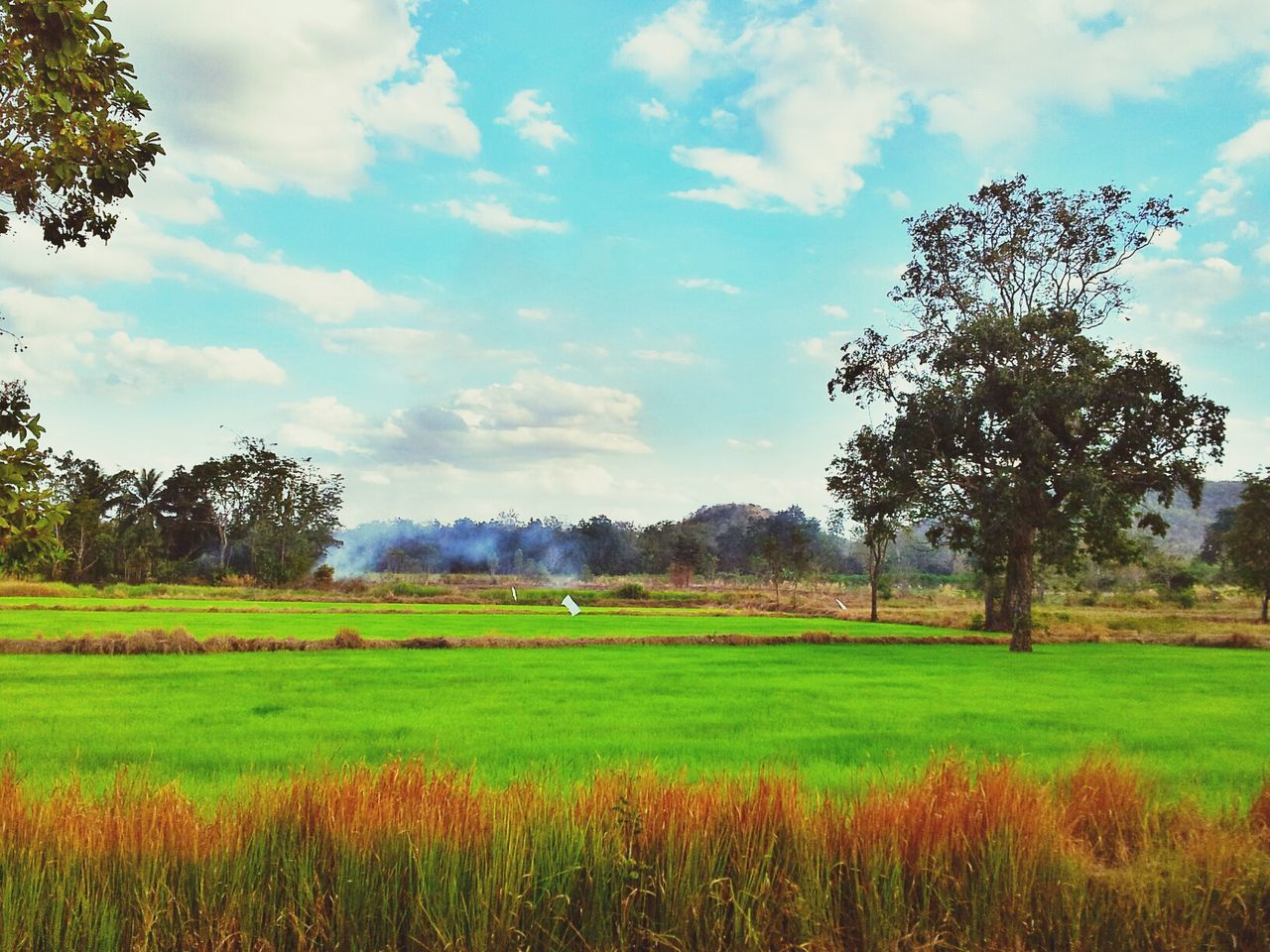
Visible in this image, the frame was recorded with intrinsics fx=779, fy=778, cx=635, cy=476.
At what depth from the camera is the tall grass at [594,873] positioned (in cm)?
392

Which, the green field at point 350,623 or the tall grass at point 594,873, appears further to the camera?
the green field at point 350,623

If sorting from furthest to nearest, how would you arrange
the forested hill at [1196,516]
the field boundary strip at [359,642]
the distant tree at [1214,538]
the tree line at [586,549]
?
the forested hill at [1196,516] < the tree line at [586,549] < the distant tree at [1214,538] < the field boundary strip at [359,642]

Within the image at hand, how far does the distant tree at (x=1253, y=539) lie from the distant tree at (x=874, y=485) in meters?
23.4

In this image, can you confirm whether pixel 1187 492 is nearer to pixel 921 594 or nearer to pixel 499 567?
pixel 921 594

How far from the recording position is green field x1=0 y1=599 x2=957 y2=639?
24.6 m

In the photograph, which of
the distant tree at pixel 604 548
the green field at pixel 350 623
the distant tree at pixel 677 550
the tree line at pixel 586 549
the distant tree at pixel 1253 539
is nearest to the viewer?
the green field at pixel 350 623

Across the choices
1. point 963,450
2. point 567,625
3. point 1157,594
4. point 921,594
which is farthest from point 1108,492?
point 921,594

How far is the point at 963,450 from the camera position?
29828 millimetres

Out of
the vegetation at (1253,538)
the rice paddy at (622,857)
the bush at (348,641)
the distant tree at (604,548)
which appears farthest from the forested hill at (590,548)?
the rice paddy at (622,857)

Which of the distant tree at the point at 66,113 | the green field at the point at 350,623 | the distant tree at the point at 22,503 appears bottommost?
the green field at the point at 350,623

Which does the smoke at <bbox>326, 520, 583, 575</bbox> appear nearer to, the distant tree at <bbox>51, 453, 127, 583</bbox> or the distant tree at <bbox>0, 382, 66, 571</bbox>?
the distant tree at <bbox>51, 453, 127, 583</bbox>

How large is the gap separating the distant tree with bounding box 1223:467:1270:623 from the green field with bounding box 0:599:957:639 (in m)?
20.7

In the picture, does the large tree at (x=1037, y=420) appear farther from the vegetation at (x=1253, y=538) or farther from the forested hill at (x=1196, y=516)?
the forested hill at (x=1196, y=516)

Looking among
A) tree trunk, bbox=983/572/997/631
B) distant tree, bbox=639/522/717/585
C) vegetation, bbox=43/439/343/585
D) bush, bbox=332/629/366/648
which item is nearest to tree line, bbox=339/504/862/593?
distant tree, bbox=639/522/717/585
